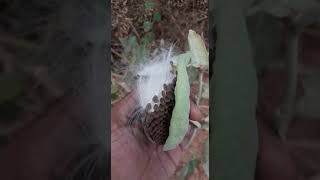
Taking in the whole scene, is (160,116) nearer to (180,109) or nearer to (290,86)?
(180,109)

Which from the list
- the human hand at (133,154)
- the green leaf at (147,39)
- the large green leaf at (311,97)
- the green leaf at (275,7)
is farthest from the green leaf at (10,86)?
the large green leaf at (311,97)

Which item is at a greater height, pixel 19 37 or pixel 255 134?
pixel 19 37

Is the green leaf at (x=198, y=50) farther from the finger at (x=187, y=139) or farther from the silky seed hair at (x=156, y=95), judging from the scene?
the finger at (x=187, y=139)

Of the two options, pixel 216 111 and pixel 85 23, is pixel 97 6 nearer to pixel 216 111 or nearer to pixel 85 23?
pixel 85 23

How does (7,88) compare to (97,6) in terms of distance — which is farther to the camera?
(97,6)

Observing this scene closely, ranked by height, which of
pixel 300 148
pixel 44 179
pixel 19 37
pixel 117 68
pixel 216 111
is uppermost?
pixel 19 37

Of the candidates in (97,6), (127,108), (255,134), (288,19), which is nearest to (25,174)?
(127,108)
